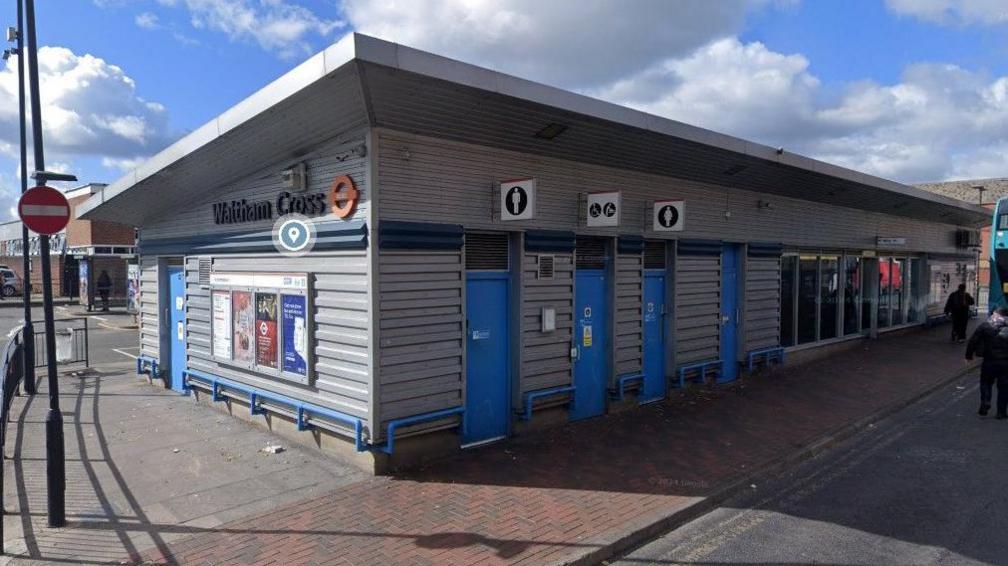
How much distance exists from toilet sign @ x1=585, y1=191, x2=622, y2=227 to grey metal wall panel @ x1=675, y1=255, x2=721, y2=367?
2.15 m

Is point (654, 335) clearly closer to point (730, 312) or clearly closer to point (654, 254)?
point (654, 254)

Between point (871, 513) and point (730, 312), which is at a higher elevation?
point (730, 312)

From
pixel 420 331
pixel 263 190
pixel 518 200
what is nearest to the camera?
pixel 420 331

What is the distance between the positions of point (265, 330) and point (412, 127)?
337cm

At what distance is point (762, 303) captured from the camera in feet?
41.1

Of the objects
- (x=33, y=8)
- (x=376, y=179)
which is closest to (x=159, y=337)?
(x=33, y=8)

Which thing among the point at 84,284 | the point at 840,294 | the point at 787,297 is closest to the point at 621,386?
the point at 787,297

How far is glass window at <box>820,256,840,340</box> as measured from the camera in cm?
1514

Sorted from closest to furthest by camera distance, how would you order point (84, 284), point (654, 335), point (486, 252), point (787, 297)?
point (486, 252), point (654, 335), point (787, 297), point (84, 284)

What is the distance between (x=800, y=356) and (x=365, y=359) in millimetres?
10633

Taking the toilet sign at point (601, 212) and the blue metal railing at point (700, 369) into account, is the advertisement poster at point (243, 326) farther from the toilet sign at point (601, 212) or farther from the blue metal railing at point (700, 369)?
the blue metal railing at point (700, 369)

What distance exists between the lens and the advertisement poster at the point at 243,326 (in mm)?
8586

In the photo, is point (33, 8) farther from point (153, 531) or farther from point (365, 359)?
point (153, 531)

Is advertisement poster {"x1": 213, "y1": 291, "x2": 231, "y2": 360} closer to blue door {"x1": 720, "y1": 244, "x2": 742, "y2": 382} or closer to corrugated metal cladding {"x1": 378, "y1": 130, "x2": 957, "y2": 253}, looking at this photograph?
corrugated metal cladding {"x1": 378, "y1": 130, "x2": 957, "y2": 253}
